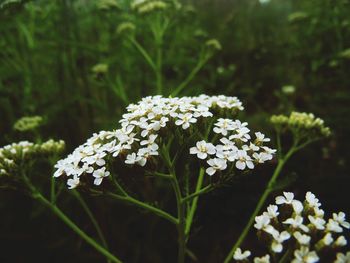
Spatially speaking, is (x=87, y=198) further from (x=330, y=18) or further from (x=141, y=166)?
(x=330, y=18)

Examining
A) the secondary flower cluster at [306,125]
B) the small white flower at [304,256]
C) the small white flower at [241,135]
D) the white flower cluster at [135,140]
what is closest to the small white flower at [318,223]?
the small white flower at [304,256]

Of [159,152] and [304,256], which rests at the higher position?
[159,152]

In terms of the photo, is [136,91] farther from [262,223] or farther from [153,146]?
[262,223]

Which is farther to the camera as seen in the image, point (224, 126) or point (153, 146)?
point (224, 126)

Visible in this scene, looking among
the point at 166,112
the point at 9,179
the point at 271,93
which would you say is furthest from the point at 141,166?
the point at 271,93

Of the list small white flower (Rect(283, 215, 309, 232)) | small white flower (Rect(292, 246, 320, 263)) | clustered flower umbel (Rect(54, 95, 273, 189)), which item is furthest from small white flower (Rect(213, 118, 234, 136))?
small white flower (Rect(292, 246, 320, 263))

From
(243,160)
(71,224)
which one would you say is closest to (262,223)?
(243,160)

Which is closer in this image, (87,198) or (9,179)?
(9,179)
